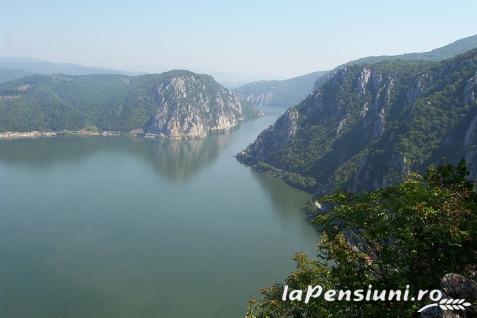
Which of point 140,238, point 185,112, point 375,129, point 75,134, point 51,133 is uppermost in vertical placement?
point 185,112

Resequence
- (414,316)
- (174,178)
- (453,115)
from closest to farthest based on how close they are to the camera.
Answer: (414,316), (453,115), (174,178)

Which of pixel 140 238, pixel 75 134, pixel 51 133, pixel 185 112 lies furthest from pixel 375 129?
pixel 51 133

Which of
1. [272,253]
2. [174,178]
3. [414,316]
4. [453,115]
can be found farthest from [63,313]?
[453,115]

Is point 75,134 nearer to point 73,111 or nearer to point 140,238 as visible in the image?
point 73,111

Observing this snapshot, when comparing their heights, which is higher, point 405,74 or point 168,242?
point 405,74

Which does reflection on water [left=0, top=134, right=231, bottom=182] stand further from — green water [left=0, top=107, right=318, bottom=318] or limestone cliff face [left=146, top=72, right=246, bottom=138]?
limestone cliff face [left=146, top=72, right=246, bottom=138]

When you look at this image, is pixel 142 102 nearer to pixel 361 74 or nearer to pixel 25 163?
pixel 25 163

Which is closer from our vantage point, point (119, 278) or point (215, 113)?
point (119, 278)

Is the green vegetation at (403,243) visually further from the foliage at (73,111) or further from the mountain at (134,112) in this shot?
the foliage at (73,111)
